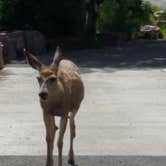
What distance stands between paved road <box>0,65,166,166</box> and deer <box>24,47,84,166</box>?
Answer: 89cm

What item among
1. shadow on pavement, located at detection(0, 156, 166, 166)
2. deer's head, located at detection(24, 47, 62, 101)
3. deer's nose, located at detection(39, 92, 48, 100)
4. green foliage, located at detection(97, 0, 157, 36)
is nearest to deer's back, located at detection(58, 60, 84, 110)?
deer's head, located at detection(24, 47, 62, 101)

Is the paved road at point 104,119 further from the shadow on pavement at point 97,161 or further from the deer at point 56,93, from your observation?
the deer at point 56,93

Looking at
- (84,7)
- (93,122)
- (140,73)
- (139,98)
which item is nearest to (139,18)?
(84,7)

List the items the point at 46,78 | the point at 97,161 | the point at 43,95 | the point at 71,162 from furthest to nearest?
the point at 97,161 < the point at 71,162 < the point at 46,78 < the point at 43,95

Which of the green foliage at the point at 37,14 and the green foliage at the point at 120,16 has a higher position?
the green foliage at the point at 37,14

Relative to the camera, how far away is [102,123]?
12.3m

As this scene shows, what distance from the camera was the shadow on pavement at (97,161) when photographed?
29.7ft

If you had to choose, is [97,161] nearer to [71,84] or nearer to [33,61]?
[71,84]

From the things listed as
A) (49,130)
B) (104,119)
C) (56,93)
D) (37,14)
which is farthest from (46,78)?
(37,14)

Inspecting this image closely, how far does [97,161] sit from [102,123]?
311 centimetres

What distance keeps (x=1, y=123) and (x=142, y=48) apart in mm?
21269

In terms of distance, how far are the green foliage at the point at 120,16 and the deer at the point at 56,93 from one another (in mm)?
29324

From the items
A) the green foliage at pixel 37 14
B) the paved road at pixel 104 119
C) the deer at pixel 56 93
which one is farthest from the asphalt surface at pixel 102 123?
the green foliage at pixel 37 14

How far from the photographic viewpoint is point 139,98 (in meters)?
15.9
